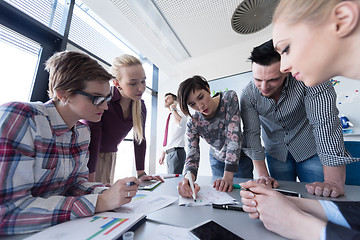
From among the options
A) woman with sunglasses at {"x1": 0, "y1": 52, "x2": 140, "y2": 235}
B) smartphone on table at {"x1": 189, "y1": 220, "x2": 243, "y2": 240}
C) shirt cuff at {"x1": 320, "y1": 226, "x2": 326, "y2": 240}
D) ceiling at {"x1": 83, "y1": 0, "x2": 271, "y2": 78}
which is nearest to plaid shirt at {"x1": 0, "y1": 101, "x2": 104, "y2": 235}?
woman with sunglasses at {"x1": 0, "y1": 52, "x2": 140, "y2": 235}

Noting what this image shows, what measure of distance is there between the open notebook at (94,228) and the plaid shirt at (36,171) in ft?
0.12

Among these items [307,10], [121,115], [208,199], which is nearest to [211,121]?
[208,199]

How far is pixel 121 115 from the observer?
4.14 ft

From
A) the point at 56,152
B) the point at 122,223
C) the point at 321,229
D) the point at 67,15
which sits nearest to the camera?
the point at 321,229

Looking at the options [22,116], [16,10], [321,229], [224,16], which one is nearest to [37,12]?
[16,10]

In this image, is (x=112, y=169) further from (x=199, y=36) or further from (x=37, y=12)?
(x=199, y=36)

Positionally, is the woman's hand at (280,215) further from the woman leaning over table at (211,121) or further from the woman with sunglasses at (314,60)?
the woman leaning over table at (211,121)

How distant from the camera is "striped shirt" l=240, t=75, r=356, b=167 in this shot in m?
0.79

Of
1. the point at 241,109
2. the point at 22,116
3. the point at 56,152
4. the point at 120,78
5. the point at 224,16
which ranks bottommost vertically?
the point at 56,152

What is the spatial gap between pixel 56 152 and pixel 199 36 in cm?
244

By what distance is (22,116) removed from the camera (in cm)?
51

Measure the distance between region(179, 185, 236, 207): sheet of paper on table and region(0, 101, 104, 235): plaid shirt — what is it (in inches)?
13.6

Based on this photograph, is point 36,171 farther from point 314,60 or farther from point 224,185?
point 314,60

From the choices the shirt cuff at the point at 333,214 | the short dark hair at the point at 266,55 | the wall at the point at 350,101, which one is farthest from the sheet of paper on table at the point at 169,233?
the wall at the point at 350,101
